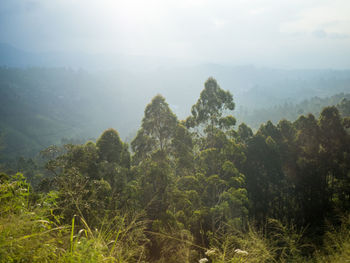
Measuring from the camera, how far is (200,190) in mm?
12281

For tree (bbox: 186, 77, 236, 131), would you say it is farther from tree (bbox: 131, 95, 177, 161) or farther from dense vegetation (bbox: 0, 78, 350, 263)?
tree (bbox: 131, 95, 177, 161)

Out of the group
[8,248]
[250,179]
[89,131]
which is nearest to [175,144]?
[250,179]

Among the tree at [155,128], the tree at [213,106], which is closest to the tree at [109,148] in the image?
the tree at [155,128]

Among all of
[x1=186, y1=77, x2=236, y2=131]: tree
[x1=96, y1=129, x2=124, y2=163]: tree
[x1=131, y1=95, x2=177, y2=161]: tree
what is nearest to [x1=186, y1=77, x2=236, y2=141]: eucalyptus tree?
[x1=186, y1=77, x2=236, y2=131]: tree

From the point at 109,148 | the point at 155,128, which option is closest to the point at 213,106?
the point at 155,128

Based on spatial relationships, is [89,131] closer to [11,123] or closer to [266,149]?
[11,123]

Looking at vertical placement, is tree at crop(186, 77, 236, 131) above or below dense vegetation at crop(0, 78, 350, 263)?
above

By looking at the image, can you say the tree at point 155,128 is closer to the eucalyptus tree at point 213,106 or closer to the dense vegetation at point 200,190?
the dense vegetation at point 200,190

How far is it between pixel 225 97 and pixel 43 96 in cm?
17811

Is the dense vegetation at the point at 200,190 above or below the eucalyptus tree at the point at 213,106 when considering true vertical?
below

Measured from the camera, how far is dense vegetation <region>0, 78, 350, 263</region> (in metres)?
3.56

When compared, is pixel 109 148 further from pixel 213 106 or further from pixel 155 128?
pixel 213 106

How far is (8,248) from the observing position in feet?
6.51

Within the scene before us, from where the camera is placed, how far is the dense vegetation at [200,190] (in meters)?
3.56
